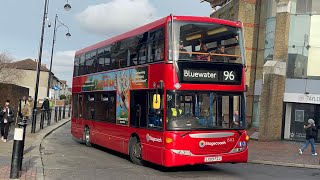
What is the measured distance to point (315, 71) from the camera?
24.8 metres

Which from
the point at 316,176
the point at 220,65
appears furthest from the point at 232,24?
the point at 316,176

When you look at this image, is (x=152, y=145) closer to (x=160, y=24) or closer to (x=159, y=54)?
(x=159, y=54)

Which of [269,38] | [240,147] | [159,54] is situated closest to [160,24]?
[159,54]

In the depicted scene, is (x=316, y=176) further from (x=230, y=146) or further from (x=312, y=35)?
(x=312, y=35)

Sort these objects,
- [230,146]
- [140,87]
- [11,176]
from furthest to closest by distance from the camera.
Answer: [140,87] < [230,146] < [11,176]

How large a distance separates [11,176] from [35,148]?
648 centimetres

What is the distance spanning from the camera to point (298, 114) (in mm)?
25234

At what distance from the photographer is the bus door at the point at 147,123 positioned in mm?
10828

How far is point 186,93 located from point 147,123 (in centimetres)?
161

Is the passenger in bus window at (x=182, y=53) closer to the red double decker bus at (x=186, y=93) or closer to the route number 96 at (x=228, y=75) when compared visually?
the red double decker bus at (x=186, y=93)

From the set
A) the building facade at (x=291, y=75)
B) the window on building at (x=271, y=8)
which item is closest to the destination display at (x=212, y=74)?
the building facade at (x=291, y=75)

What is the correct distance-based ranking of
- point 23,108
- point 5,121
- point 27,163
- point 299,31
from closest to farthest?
point 27,163 → point 5,121 → point 23,108 → point 299,31

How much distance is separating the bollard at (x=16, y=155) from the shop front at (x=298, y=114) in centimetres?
1915

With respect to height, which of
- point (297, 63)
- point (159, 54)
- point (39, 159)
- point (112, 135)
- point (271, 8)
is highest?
point (271, 8)
